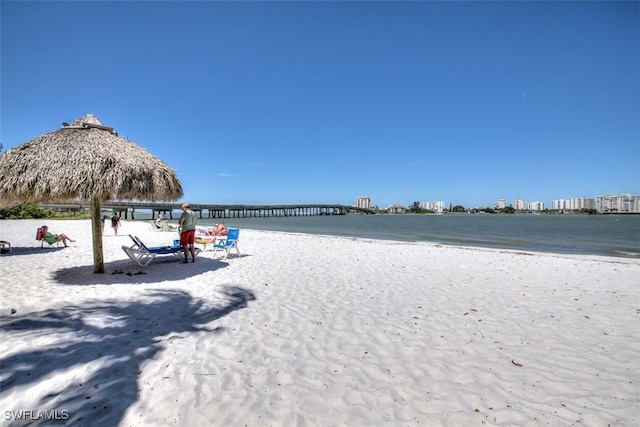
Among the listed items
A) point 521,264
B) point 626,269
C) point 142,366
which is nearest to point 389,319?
point 142,366

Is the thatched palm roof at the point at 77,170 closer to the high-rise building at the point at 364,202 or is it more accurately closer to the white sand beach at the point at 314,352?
the white sand beach at the point at 314,352

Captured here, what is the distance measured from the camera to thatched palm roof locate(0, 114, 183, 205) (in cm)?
581

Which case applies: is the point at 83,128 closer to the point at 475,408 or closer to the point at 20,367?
the point at 20,367

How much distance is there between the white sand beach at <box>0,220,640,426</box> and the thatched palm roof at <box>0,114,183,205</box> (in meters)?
1.73

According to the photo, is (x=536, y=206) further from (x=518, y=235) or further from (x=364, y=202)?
(x=518, y=235)

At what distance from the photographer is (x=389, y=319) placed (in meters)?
4.18

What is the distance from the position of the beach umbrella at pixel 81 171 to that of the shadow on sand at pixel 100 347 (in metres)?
2.55

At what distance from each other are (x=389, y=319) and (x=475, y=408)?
1.83 m

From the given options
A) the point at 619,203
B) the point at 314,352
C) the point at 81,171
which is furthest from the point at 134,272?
the point at 619,203

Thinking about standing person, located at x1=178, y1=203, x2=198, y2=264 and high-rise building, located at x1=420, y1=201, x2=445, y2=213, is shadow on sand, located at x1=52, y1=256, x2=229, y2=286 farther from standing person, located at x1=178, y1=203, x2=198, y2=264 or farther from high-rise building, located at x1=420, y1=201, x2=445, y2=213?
high-rise building, located at x1=420, y1=201, x2=445, y2=213

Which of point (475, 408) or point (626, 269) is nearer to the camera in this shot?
point (475, 408)

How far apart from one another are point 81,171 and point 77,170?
81 millimetres

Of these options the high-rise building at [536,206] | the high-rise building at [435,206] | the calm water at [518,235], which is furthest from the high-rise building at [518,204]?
the calm water at [518,235]

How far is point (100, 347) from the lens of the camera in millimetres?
3158
